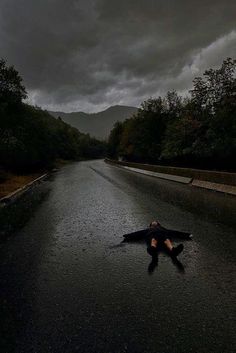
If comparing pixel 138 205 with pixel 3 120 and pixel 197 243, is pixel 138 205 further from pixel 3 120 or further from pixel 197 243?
pixel 3 120

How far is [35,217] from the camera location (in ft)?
38.7

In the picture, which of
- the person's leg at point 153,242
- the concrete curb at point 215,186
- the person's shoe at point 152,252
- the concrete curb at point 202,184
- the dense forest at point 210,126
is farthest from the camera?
the dense forest at point 210,126

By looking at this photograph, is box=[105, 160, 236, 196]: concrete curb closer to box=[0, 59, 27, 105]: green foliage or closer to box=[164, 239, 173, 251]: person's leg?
box=[164, 239, 173, 251]: person's leg

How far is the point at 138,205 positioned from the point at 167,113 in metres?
45.3

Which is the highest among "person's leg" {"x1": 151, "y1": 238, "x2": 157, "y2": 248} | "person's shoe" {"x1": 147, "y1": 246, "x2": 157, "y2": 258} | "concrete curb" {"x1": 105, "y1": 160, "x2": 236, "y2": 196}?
"person's leg" {"x1": 151, "y1": 238, "x2": 157, "y2": 248}

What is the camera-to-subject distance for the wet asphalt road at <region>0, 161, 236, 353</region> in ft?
11.2

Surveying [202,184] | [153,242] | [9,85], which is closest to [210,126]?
[202,184]

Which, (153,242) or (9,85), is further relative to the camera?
(9,85)

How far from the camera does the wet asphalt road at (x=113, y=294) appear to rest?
11.2 ft

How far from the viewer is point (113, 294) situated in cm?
464

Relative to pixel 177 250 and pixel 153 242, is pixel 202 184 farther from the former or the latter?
pixel 177 250

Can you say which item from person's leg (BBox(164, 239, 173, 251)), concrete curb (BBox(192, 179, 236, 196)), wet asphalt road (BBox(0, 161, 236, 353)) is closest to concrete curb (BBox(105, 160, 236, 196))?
concrete curb (BBox(192, 179, 236, 196))

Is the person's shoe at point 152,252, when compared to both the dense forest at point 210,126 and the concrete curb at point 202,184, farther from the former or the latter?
the dense forest at point 210,126

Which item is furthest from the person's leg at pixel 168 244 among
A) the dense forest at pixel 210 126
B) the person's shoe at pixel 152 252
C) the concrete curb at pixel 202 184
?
the dense forest at pixel 210 126
